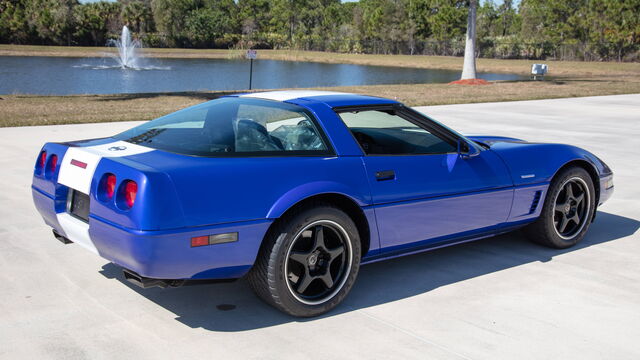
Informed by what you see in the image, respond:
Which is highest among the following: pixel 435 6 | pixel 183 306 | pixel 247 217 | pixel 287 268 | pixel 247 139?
pixel 435 6

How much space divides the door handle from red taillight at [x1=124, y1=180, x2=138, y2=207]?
1.42 metres

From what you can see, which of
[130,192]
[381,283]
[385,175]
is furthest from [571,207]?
[130,192]

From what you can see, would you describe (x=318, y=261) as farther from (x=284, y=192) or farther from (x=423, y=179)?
(x=423, y=179)

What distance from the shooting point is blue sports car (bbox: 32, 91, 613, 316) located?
3.44 metres

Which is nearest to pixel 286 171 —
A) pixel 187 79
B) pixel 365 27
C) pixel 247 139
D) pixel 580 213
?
pixel 247 139

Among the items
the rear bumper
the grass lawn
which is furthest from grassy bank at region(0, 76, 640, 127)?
the rear bumper

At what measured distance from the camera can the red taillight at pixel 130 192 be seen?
134 inches

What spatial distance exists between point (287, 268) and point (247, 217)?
1.46 ft

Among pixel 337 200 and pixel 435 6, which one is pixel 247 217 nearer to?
pixel 337 200

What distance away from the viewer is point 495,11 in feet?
357

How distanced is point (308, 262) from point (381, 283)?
83cm

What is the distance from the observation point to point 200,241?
344cm

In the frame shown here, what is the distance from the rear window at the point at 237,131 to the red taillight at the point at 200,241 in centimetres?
50

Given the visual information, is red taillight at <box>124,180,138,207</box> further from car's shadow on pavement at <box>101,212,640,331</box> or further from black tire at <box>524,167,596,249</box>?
black tire at <box>524,167,596,249</box>
